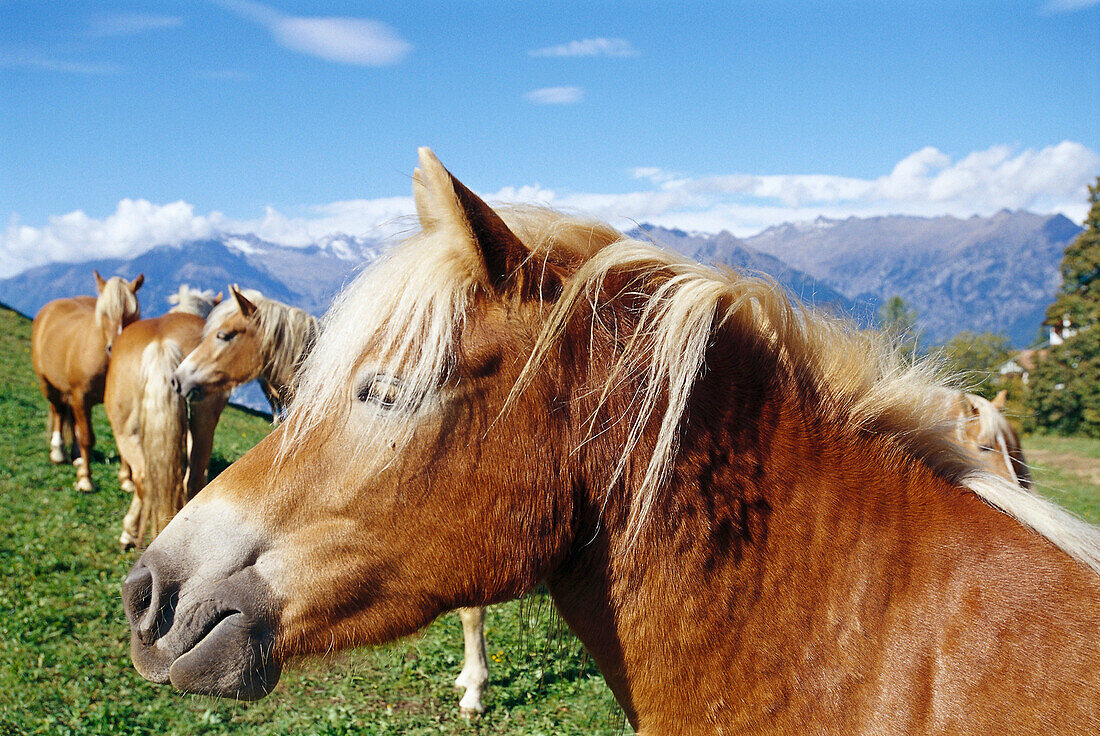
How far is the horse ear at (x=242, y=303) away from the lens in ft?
21.1

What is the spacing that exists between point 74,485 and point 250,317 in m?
4.72

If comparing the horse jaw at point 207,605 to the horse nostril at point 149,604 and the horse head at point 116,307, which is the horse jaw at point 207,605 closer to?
the horse nostril at point 149,604

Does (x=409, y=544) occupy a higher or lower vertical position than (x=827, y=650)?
higher

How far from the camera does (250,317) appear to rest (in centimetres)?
663

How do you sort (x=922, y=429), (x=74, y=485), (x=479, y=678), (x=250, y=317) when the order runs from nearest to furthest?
(x=922, y=429) < (x=479, y=678) < (x=250, y=317) < (x=74, y=485)

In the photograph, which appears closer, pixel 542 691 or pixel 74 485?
pixel 542 691

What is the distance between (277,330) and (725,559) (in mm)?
6198

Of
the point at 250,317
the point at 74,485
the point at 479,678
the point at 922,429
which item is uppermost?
the point at 922,429

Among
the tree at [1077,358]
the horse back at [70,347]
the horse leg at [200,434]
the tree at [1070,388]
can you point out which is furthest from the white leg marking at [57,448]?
the tree at [1077,358]

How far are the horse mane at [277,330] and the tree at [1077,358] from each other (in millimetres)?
35446

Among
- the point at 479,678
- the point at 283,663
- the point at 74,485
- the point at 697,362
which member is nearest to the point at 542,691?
the point at 479,678

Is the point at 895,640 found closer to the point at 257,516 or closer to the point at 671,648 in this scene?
the point at 671,648

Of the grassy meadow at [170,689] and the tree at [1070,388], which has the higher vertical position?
the grassy meadow at [170,689]

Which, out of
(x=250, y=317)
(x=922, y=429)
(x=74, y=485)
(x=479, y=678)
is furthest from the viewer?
(x=74, y=485)
